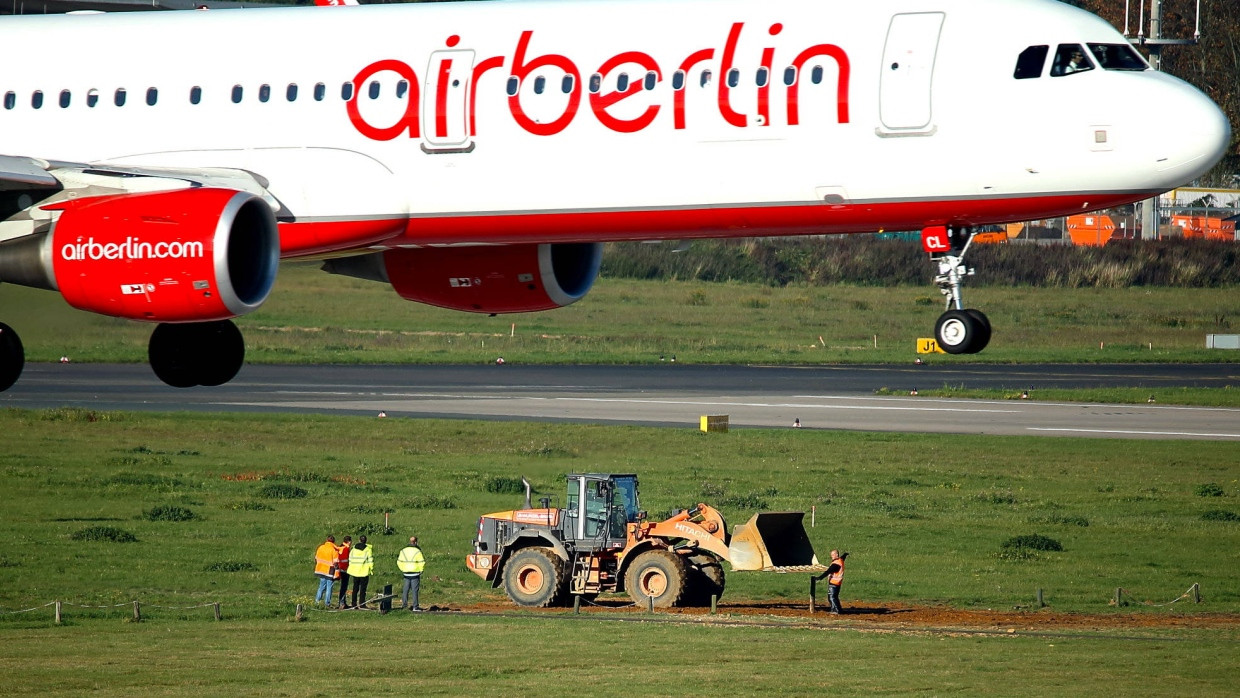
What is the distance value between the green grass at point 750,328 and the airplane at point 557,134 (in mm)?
81019

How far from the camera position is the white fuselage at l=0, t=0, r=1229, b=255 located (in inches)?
1166

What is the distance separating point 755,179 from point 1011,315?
96.8 metres

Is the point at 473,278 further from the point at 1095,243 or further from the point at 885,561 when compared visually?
the point at 1095,243

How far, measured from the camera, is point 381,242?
33.4 metres

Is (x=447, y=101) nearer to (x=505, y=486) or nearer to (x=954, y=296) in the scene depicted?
(x=954, y=296)

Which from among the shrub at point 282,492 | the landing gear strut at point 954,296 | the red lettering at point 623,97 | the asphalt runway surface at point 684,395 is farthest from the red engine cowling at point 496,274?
the asphalt runway surface at point 684,395

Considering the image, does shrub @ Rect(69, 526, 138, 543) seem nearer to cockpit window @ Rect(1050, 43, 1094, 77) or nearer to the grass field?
the grass field

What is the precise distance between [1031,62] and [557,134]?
8.04 meters

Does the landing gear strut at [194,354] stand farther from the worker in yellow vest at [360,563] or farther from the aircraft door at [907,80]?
the worker in yellow vest at [360,563]

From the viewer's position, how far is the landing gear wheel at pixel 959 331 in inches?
1174

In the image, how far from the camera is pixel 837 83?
98.6ft

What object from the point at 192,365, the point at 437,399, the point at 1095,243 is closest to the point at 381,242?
the point at 192,365

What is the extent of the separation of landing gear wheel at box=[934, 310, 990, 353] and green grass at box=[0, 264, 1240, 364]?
86526 millimetres

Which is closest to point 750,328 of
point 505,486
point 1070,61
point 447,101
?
point 505,486
